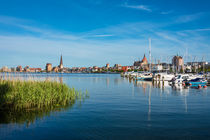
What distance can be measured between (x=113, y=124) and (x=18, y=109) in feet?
34.6

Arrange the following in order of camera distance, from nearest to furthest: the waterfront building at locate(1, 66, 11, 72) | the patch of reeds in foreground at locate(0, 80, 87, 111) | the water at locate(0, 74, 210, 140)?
the water at locate(0, 74, 210, 140)
the patch of reeds in foreground at locate(0, 80, 87, 111)
the waterfront building at locate(1, 66, 11, 72)

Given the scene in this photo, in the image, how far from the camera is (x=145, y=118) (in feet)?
63.2

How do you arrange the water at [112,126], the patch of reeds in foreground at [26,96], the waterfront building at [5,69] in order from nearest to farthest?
the water at [112,126] → the patch of reeds in foreground at [26,96] → the waterfront building at [5,69]

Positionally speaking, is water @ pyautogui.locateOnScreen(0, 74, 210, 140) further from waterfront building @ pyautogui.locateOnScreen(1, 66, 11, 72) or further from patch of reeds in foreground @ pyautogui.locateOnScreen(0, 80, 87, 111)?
waterfront building @ pyautogui.locateOnScreen(1, 66, 11, 72)

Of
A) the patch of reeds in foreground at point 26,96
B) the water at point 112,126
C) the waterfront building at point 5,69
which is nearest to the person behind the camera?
the water at point 112,126

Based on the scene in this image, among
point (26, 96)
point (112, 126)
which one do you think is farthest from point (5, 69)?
point (112, 126)

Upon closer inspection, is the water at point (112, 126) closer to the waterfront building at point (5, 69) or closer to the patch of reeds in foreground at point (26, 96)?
the patch of reeds in foreground at point (26, 96)

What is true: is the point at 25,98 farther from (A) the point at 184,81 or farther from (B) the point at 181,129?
(A) the point at 184,81

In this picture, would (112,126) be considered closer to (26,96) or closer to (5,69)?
(26,96)

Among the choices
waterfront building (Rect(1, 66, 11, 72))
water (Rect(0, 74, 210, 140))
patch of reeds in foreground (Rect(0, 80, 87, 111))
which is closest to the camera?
water (Rect(0, 74, 210, 140))

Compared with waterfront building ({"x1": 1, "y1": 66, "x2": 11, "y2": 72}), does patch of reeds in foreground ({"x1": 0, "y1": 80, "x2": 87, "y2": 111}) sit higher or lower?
lower

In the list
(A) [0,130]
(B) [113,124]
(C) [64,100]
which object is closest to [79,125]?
(B) [113,124]

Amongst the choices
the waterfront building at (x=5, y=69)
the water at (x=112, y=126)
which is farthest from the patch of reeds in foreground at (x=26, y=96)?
the waterfront building at (x=5, y=69)

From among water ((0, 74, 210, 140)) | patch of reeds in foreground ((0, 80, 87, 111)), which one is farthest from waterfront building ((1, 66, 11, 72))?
water ((0, 74, 210, 140))
